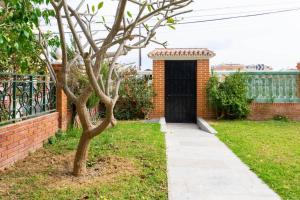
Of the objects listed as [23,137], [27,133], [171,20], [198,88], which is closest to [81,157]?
[23,137]

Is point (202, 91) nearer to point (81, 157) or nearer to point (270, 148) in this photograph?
point (270, 148)

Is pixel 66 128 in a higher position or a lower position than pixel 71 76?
lower

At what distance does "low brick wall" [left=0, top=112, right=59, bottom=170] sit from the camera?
18.7ft

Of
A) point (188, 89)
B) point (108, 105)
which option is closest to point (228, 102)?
point (188, 89)

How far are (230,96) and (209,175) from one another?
7.05 metres

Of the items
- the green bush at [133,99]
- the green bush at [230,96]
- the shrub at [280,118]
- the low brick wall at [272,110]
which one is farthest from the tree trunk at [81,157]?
the shrub at [280,118]

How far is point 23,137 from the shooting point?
646 cm

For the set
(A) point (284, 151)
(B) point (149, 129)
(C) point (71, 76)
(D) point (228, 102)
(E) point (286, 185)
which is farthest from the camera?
(D) point (228, 102)

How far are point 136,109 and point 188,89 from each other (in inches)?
83.2

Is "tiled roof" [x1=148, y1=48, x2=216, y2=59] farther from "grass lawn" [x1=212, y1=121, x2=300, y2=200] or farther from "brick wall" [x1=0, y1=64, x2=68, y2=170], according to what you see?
"brick wall" [x1=0, y1=64, x2=68, y2=170]

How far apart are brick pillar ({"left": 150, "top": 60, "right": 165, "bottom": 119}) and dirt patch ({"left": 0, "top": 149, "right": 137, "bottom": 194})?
6.49 m

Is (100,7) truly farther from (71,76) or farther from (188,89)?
(188,89)

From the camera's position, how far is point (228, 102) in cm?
1208

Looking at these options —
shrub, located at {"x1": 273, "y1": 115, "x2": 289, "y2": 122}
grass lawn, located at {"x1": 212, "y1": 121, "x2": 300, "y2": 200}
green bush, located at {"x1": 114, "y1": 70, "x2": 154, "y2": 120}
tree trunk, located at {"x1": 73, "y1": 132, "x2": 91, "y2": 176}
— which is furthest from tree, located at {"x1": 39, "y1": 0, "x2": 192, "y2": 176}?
shrub, located at {"x1": 273, "y1": 115, "x2": 289, "y2": 122}
